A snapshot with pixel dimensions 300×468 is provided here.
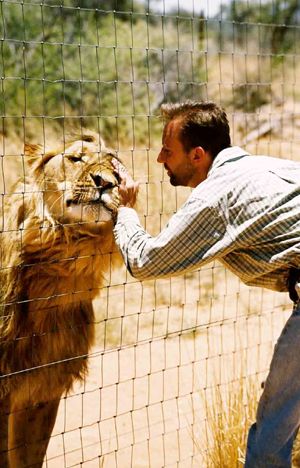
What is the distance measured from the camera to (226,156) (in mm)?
3479

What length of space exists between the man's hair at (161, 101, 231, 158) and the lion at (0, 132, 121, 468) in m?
0.71

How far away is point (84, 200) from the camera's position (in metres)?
4.18

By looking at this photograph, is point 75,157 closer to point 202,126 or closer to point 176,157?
point 176,157

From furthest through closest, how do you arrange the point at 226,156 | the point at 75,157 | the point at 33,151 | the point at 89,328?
the point at 89,328 < the point at 33,151 < the point at 75,157 < the point at 226,156

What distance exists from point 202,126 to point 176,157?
19 cm

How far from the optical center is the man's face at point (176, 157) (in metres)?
3.57

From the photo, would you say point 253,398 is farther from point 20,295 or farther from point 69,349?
point 20,295

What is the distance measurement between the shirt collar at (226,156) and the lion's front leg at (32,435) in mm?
1976

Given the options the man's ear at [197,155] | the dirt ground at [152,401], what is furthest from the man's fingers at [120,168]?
the dirt ground at [152,401]

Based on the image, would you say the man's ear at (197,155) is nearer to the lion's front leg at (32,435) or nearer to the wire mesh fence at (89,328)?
the wire mesh fence at (89,328)

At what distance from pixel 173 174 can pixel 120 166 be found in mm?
568

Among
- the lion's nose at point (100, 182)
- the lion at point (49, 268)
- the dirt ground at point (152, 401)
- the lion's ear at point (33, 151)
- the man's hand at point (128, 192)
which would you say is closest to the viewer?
the man's hand at point (128, 192)

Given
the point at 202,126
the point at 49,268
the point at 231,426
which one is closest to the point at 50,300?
the point at 49,268

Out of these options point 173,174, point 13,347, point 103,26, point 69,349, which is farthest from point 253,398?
point 103,26
